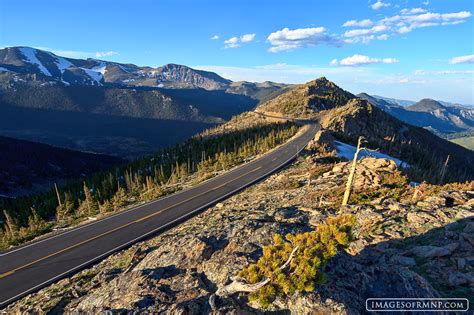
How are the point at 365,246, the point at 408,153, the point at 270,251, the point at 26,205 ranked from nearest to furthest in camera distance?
the point at 270,251 → the point at 365,246 → the point at 26,205 → the point at 408,153

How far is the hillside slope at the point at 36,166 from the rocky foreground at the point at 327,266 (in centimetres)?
9867

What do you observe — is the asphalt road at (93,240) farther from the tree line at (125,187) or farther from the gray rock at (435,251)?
the gray rock at (435,251)

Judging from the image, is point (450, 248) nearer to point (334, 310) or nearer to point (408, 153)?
point (334, 310)

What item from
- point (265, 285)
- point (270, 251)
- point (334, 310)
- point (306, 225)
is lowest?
point (306, 225)

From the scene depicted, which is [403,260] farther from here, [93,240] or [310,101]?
[310,101]

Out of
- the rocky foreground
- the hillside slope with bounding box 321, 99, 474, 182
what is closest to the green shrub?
the rocky foreground

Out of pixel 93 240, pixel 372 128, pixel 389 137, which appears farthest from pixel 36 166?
pixel 389 137

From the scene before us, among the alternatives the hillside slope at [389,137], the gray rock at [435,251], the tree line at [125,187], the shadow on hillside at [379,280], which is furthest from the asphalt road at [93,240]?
the hillside slope at [389,137]

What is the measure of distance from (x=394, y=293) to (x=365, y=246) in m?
4.53

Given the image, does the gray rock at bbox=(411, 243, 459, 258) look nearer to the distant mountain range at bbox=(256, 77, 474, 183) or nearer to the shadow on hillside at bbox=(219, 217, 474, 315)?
the shadow on hillside at bbox=(219, 217, 474, 315)

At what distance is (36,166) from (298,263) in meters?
128

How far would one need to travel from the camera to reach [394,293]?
8.92 m

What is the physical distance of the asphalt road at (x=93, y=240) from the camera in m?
17.9

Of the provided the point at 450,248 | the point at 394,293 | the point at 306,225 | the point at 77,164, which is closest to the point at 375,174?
the point at 306,225
